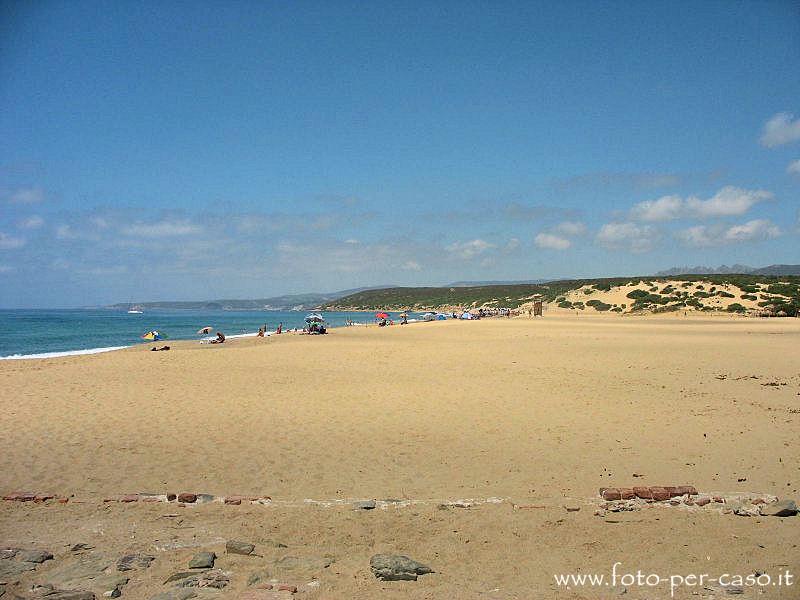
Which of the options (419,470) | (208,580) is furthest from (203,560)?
(419,470)

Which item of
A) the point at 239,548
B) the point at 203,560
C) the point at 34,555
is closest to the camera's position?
the point at 203,560

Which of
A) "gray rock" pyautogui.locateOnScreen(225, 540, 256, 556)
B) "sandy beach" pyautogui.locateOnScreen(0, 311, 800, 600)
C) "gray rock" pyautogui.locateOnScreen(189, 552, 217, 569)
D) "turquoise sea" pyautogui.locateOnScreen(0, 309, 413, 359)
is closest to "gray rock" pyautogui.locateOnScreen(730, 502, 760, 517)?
"sandy beach" pyautogui.locateOnScreen(0, 311, 800, 600)

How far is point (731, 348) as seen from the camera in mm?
20875

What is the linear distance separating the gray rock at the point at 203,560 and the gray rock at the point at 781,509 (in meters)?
5.93

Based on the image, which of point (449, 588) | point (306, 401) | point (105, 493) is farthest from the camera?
point (306, 401)

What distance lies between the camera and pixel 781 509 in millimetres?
5734

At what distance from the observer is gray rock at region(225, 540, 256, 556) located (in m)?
5.21

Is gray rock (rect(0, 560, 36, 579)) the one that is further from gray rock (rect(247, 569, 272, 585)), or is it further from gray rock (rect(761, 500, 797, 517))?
gray rock (rect(761, 500, 797, 517))

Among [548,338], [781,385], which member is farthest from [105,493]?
[548,338]

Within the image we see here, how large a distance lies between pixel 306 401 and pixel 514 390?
212 inches

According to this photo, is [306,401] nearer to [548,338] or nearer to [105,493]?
[105,493]

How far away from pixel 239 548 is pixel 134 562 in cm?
97

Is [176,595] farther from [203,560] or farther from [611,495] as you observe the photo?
[611,495]

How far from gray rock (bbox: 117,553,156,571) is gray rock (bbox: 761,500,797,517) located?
6554mm
